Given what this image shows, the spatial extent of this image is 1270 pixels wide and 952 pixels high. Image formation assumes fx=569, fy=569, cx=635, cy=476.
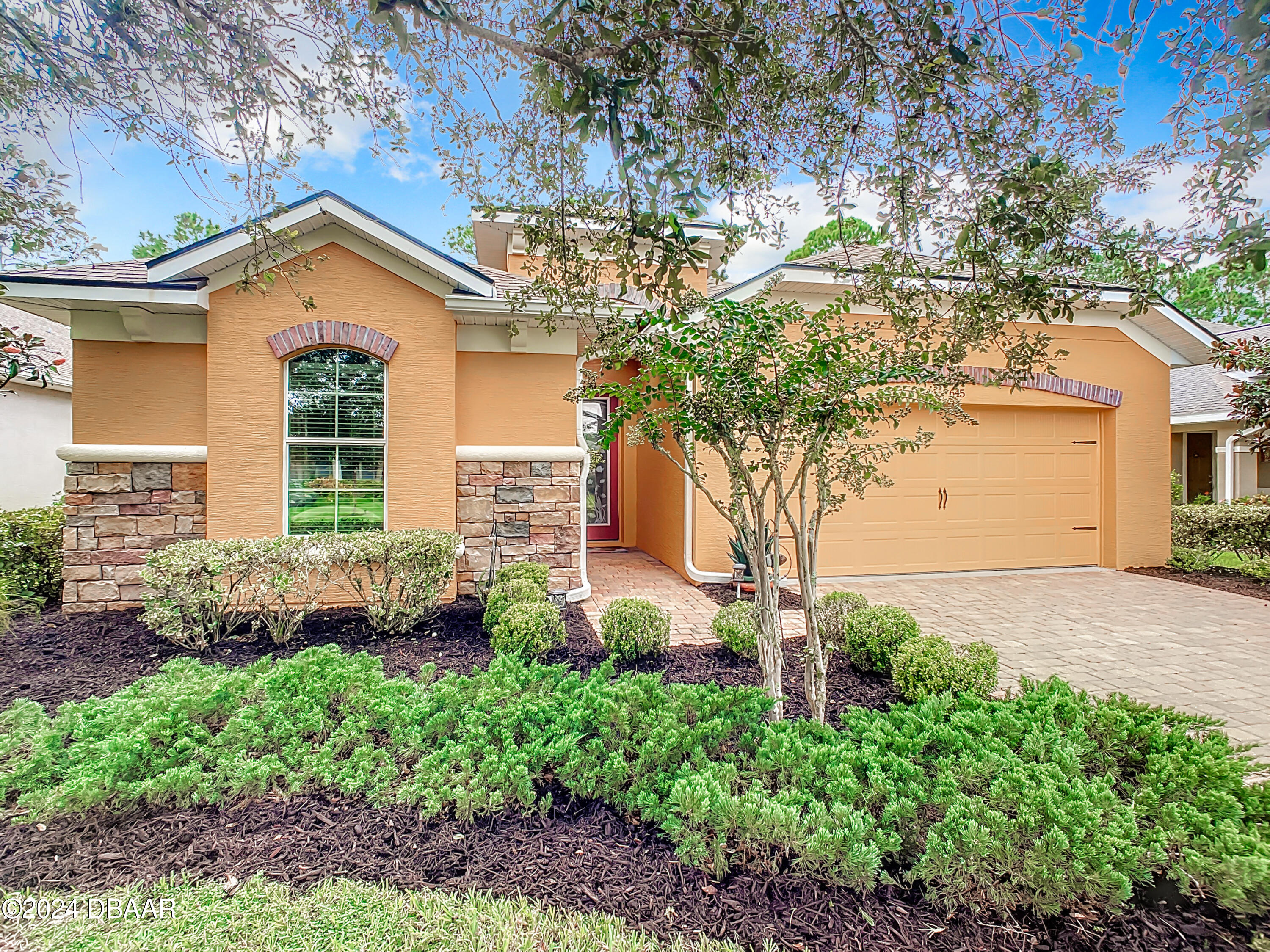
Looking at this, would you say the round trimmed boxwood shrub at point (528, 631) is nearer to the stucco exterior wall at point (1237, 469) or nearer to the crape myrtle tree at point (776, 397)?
the crape myrtle tree at point (776, 397)

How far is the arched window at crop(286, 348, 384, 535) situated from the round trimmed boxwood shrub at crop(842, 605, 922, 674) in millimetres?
4610

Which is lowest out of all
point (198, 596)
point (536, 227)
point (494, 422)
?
point (198, 596)

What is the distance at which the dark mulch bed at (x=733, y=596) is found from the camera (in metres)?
6.16

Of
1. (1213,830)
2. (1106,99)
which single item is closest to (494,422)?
(1106,99)

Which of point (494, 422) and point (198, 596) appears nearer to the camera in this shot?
point (198, 596)

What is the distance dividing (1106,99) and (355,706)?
5052 millimetres

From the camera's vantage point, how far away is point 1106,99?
2.89 metres

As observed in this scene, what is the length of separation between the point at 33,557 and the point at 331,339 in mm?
4197

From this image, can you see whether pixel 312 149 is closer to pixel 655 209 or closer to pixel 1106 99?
pixel 655 209

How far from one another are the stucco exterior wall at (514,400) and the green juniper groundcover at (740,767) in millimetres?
3240

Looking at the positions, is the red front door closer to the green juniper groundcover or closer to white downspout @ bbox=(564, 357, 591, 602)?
white downspout @ bbox=(564, 357, 591, 602)

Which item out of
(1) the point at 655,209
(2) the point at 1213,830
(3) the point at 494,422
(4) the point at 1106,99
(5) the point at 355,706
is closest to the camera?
(2) the point at 1213,830

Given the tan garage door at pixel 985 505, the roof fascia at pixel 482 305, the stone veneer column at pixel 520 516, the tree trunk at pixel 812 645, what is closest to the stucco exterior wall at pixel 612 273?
the roof fascia at pixel 482 305

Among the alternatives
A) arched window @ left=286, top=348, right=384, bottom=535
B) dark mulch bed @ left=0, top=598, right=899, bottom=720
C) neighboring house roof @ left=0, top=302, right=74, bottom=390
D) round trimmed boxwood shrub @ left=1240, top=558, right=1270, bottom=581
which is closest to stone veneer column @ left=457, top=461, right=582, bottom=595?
dark mulch bed @ left=0, top=598, right=899, bottom=720
